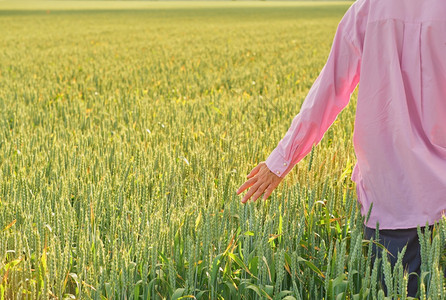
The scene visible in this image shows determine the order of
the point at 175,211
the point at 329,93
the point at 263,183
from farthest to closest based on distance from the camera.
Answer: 1. the point at 175,211
2. the point at 263,183
3. the point at 329,93

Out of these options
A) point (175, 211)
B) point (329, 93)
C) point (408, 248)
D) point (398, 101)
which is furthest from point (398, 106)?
point (175, 211)

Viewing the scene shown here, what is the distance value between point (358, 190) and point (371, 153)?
235 millimetres

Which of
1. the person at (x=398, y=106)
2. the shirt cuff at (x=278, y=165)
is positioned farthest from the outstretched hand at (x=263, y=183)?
the person at (x=398, y=106)

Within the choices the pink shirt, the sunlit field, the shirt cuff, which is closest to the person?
the pink shirt

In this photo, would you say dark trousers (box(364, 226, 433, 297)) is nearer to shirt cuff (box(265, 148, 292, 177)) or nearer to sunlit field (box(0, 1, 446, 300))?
sunlit field (box(0, 1, 446, 300))

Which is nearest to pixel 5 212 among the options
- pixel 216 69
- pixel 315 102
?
pixel 315 102

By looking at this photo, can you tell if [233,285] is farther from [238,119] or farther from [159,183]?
[238,119]

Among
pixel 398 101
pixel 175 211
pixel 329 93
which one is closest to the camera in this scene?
pixel 398 101

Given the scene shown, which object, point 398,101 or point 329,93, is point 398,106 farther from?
point 329,93

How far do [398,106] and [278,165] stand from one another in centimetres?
48

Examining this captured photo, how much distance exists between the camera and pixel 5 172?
3.37 m

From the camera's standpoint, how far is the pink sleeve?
6.52ft

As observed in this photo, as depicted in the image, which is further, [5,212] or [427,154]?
[5,212]

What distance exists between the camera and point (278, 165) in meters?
2.14
